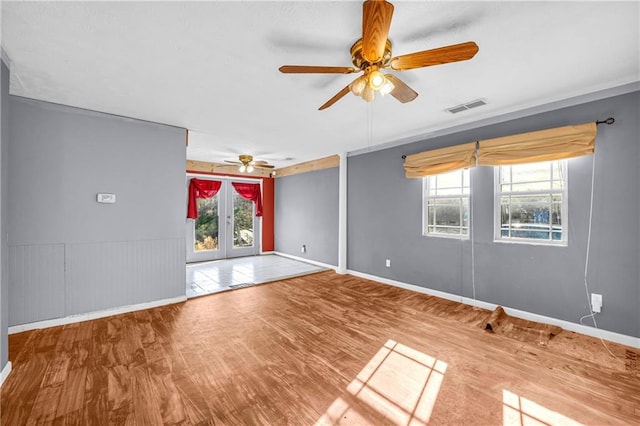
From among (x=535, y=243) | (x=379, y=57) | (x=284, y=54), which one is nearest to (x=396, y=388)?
(x=379, y=57)

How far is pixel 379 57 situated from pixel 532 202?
2780mm

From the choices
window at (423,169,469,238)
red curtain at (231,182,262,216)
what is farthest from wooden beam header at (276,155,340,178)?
window at (423,169,469,238)

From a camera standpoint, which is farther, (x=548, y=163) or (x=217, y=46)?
(x=548, y=163)

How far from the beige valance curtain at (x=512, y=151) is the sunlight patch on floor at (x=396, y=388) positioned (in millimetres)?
2528

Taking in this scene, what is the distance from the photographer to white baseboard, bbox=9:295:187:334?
2.83m

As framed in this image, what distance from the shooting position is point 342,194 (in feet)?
18.0

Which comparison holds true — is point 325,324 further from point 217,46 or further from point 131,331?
point 217,46

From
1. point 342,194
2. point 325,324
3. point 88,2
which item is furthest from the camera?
point 342,194

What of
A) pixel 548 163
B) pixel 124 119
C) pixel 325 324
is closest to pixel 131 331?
pixel 325 324

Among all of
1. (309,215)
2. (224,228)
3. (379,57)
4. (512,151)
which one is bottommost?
(224,228)

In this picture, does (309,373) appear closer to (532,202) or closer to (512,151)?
(532,202)

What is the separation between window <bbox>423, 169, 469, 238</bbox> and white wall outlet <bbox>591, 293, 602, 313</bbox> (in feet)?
4.52

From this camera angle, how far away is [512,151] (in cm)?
317

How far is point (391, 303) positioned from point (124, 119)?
14.5 ft
